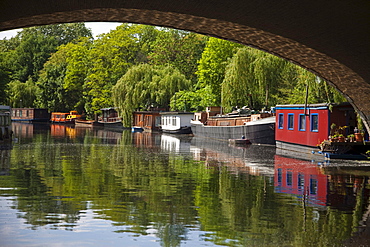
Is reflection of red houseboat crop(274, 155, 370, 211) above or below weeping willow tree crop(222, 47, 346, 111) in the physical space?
below

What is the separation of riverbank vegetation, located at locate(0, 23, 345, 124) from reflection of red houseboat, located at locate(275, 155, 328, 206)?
6.39 metres

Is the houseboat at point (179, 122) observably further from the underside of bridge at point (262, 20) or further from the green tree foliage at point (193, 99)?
the underside of bridge at point (262, 20)

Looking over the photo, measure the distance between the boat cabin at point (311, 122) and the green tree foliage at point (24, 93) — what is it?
66.5 meters

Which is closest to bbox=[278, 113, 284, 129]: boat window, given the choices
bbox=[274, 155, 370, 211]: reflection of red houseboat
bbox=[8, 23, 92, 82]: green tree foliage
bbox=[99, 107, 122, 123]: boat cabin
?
bbox=[274, 155, 370, 211]: reflection of red houseboat

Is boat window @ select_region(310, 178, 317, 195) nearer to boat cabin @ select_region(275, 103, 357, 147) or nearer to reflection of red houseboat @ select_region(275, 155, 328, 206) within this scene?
reflection of red houseboat @ select_region(275, 155, 328, 206)

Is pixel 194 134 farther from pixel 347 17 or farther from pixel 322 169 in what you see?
pixel 347 17

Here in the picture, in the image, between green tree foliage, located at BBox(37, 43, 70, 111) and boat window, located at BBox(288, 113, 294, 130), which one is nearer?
boat window, located at BBox(288, 113, 294, 130)

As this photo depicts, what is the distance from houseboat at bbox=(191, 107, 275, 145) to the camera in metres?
35.9

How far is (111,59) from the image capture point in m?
69.5

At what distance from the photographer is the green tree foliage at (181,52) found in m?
65.6

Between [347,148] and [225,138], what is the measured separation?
17.3m

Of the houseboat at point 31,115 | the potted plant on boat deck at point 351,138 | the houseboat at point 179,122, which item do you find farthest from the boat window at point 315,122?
the houseboat at point 31,115

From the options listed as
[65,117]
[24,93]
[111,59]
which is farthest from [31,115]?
[111,59]

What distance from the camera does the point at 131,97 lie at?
57.2 metres
